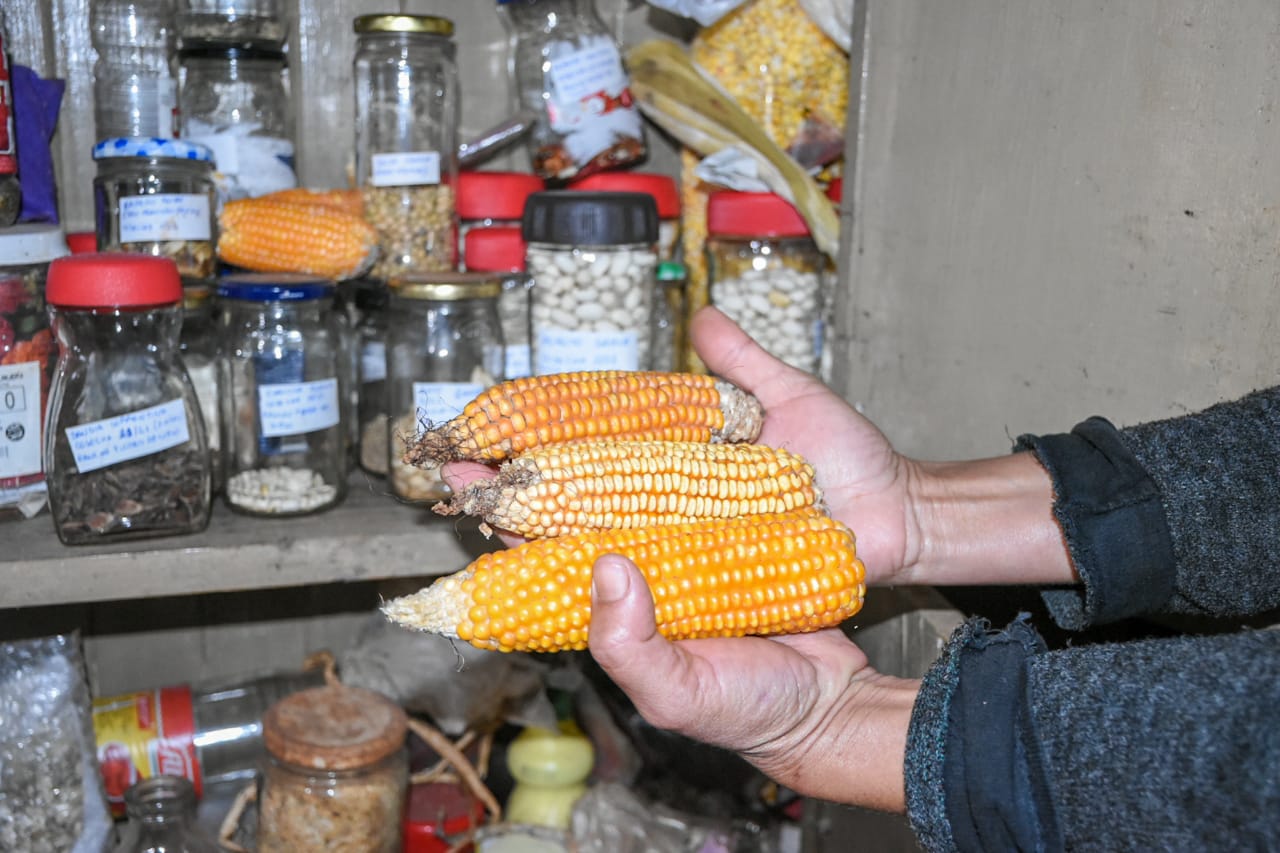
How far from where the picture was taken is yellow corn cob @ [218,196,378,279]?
3.88 ft

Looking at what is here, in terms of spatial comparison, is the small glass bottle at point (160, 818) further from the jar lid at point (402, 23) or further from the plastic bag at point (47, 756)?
the jar lid at point (402, 23)

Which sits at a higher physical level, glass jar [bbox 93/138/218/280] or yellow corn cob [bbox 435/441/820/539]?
glass jar [bbox 93/138/218/280]

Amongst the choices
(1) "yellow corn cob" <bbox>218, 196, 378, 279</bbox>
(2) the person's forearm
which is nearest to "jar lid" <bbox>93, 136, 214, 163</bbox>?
(1) "yellow corn cob" <bbox>218, 196, 378, 279</bbox>

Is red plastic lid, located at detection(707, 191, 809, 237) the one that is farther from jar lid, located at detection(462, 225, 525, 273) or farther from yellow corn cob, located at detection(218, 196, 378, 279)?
yellow corn cob, located at detection(218, 196, 378, 279)

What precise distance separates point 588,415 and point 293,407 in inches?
16.5

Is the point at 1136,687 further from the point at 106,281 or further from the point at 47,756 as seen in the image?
the point at 47,756

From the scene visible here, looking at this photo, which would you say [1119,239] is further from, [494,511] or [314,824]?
[314,824]

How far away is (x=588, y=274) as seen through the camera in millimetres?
1154

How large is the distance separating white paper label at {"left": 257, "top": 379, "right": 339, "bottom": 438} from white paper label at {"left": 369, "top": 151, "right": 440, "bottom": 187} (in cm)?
28

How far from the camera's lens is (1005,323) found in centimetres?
101

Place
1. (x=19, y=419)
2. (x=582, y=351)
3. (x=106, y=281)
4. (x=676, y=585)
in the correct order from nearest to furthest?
(x=676, y=585) < (x=106, y=281) < (x=19, y=419) < (x=582, y=351)

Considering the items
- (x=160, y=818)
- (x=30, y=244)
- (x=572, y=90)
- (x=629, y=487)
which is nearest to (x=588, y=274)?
(x=572, y=90)

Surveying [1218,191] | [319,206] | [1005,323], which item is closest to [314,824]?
[319,206]

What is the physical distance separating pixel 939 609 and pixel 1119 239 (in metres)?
0.39
